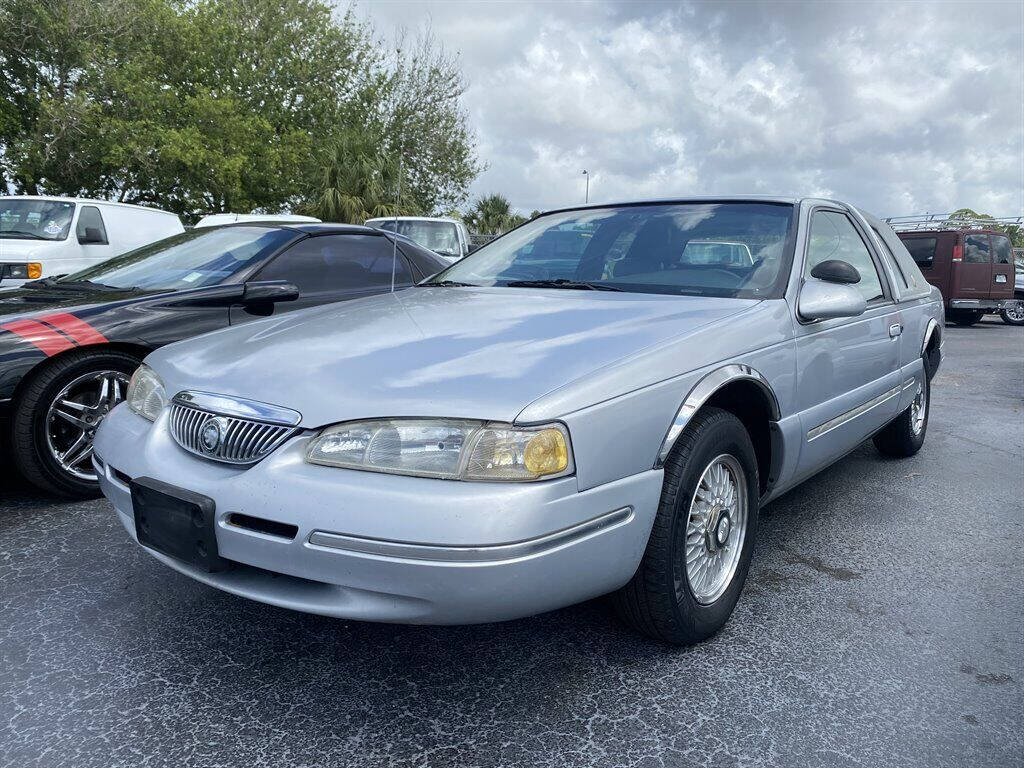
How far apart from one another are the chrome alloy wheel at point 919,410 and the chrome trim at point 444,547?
11.5 ft

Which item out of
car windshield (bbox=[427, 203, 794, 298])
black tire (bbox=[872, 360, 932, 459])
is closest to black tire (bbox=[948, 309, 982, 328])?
black tire (bbox=[872, 360, 932, 459])

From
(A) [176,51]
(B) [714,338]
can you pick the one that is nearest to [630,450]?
(B) [714,338]

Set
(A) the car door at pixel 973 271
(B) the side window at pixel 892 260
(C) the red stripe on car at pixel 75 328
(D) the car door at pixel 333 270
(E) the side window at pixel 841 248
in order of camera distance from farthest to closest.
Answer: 1. (A) the car door at pixel 973 271
2. (D) the car door at pixel 333 270
3. (B) the side window at pixel 892 260
4. (C) the red stripe on car at pixel 75 328
5. (E) the side window at pixel 841 248

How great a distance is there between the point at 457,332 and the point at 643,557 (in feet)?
2.83

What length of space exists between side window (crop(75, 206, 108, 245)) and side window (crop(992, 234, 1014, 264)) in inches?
607

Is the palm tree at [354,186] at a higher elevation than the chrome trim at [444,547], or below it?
higher

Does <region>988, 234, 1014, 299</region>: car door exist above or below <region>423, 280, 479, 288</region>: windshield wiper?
below

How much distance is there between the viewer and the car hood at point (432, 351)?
1.96 meters

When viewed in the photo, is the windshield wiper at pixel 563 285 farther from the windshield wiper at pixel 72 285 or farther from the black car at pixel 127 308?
the windshield wiper at pixel 72 285

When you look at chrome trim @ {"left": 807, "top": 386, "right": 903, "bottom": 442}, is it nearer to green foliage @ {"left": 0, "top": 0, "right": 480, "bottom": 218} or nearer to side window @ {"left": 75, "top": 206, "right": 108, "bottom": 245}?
side window @ {"left": 75, "top": 206, "right": 108, "bottom": 245}

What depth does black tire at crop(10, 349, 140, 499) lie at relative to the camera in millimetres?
3467

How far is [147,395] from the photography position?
254 cm

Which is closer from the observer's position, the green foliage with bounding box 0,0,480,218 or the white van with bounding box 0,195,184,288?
the white van with bounding box 0,195,184,288

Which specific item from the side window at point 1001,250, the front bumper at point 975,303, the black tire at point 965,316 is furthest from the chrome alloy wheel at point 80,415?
the black tire at point 965,316
